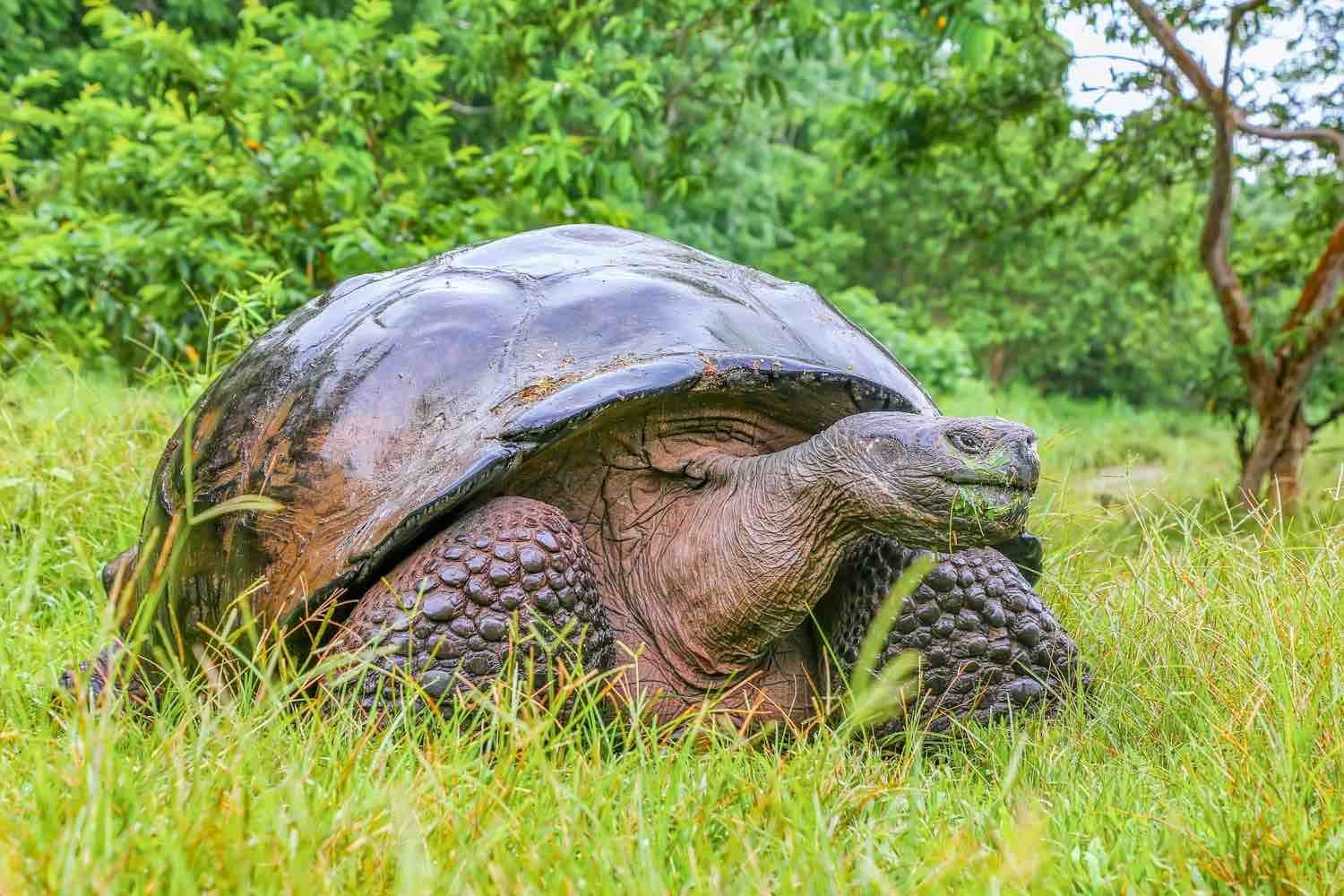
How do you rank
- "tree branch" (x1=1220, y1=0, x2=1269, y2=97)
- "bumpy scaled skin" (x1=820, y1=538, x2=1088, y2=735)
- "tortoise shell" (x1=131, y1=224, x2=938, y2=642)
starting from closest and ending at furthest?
"tortoise shell" (x1=131, y1=224, x2=938, y2=642), "bumpy scaled skin" (x1=820, y1=538, x2=1088, y2=735), "tree branch" (x1=1220, y1=0, x2=1269, y2=97)

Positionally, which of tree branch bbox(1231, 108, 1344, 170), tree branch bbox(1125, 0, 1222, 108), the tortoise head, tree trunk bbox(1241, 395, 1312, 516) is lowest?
tree trunk bbox(1241, 395, 1312, 516)

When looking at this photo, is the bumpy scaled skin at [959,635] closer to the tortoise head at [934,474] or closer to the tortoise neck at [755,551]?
the tortoise neck at [755,551]

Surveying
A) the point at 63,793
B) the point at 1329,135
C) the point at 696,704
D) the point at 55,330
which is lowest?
the point at 55,330

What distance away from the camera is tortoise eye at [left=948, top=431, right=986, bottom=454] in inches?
75.9

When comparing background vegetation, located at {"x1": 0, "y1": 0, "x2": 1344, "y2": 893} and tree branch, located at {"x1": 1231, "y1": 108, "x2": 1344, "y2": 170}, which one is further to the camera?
tree branch, located at {"x1": 1231, "y1": 108, "x2": 1344, "y2": 170}

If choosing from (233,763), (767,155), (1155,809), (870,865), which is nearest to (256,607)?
(233,763)

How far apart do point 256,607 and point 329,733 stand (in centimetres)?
48

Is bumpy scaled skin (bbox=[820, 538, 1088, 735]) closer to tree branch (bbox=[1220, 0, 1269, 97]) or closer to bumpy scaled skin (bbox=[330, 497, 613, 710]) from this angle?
bumpy scaled skin (bbox=[330, 497, 613, 710])

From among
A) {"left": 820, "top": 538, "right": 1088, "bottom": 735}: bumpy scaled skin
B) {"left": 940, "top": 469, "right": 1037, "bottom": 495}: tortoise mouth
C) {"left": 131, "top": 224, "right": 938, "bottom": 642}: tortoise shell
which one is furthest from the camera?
{"left": 820, "top": 538, "right": 1088, "bottom": 735}: bumpy scaled skin

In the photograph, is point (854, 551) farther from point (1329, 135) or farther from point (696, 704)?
point (1329, 135)

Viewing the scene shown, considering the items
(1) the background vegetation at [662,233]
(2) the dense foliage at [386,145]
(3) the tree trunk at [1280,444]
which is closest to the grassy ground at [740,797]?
(1) the background vegetation at [662,233]

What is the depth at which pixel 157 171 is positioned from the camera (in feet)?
21.0

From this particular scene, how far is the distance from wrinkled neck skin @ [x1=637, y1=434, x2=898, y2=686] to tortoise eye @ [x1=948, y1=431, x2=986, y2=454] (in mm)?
213

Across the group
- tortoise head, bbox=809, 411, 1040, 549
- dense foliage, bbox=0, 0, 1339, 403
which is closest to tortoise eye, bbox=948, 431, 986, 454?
tortoise head, bbox=809, 411, 1040, 549
